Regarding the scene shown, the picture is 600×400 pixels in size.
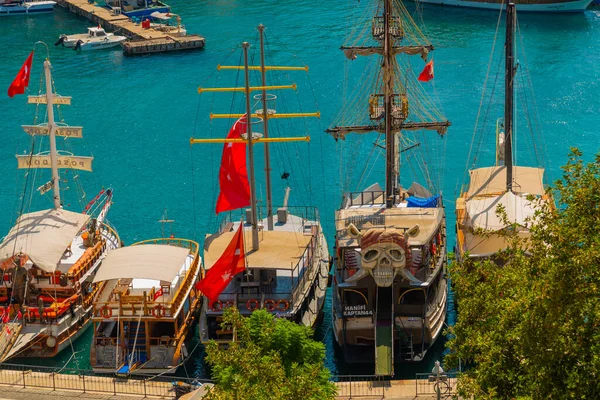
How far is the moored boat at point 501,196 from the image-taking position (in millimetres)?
55594

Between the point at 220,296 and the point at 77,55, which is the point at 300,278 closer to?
the point at 220,296

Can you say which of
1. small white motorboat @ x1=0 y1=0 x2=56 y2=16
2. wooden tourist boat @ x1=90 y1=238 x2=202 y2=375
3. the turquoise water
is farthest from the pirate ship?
small white motorboat @ x1=0 y1=0 x2=56 y2=16

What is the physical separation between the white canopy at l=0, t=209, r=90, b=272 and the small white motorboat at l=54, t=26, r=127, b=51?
2769 inches

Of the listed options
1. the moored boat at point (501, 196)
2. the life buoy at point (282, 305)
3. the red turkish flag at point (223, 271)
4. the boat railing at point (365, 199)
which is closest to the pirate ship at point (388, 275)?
the boat railing at point (365, 199)

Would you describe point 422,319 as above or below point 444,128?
below

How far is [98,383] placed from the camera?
5044 centimetres

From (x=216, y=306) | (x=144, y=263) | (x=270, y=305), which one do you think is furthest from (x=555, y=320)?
(x=144, y=263)

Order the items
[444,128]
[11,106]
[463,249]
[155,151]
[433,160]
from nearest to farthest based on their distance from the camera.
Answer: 1. [463,249]
2. [444,128]
3. [433,160]
4. [155,151]
5. [11,106]

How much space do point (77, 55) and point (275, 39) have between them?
23251 millimetres

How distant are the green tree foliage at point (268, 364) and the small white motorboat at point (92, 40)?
86.5 m

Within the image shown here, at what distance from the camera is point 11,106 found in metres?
104

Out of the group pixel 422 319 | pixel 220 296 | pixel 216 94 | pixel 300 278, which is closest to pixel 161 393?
pixel 220 296

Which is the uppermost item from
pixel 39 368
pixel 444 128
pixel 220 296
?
pixel 444 128

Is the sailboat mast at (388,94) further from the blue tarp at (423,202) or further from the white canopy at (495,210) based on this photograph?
the white canopy at (495,210)
